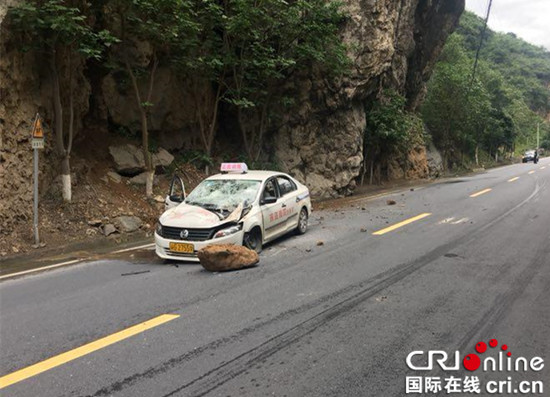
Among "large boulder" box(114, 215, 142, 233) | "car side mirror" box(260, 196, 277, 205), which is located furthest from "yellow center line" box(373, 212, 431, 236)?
"large boulder" box(114, 215, 142, 233)

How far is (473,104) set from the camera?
123ft

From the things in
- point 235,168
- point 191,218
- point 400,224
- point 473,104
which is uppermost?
point 473,104

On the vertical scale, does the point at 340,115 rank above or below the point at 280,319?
above

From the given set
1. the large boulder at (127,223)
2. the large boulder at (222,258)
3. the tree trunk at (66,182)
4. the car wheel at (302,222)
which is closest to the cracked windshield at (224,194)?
the large boulder at (222,258)

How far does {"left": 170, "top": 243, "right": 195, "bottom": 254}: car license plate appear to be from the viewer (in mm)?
7785

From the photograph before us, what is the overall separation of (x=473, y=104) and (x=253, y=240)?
3462 centimetres

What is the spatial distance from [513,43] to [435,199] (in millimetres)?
127028

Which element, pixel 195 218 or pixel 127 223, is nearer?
pixel 195 218

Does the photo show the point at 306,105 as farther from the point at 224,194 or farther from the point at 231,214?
the point at 231,214

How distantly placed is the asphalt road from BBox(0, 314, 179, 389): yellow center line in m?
0.02

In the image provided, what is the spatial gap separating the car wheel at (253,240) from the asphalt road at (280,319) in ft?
0.66

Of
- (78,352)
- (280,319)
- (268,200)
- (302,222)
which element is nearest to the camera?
(78,352)

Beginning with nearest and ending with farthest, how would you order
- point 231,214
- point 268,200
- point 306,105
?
point 231,214
point 268,200
point 306,105

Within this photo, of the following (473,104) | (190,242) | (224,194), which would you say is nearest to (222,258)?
(190,242)
